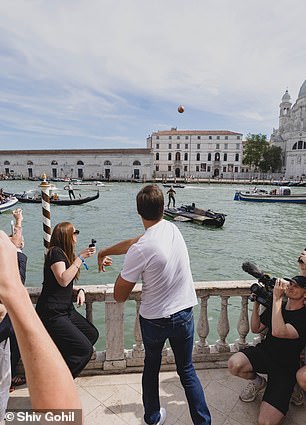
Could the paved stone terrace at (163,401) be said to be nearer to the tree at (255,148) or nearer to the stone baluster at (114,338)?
the stone baluster at (114,338)

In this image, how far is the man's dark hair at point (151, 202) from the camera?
1629 millimetres

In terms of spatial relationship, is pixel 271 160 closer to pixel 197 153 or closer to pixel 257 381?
pixel 197 153

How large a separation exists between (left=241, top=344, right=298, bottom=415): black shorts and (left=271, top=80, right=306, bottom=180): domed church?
2495 inches

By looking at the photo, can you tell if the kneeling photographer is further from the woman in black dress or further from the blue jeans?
the woman in black dress

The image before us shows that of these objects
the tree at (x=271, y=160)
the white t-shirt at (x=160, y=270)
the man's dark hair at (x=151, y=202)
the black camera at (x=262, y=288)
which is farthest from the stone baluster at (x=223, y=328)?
the tree at (x=271, y=160)

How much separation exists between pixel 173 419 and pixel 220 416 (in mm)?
337

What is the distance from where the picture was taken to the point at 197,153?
6788 centimetres

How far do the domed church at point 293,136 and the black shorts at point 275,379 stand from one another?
63384 millimetres

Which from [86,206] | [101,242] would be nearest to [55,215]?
[86,206]

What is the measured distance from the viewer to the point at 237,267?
8742 millimetres

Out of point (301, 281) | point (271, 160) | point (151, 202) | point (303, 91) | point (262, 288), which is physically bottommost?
point (262, 288)

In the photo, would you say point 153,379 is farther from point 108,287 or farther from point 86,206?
point 86,206

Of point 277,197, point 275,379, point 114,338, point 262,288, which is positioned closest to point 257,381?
point 275,379

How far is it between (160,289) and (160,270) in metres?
0.13
